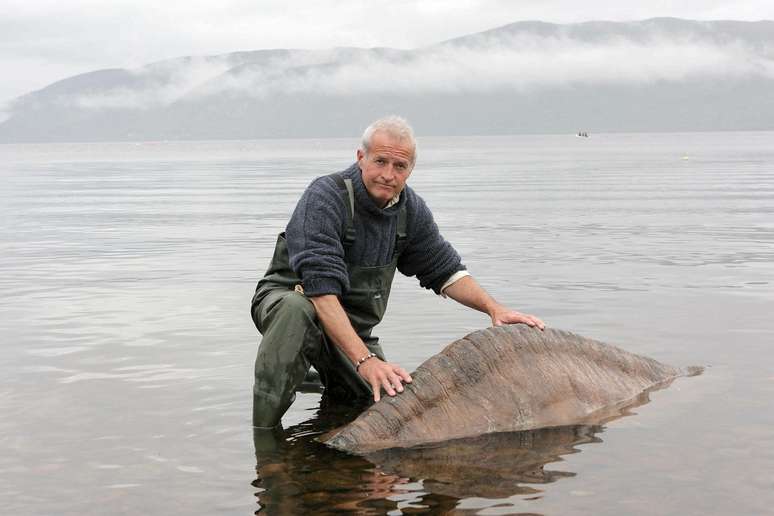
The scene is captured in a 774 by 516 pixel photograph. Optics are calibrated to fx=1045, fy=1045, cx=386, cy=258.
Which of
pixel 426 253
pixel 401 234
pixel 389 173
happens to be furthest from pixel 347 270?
pixel 389 173

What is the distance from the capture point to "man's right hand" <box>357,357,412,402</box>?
6.87 meters

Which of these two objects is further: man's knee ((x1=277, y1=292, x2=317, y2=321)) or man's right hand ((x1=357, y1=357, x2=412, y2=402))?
man's knee ((x1=277, y1=292, x2=317, y2=321))

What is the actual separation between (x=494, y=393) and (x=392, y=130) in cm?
200

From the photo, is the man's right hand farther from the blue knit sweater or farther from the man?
the blue knit sweater

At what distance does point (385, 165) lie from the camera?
723 centimetres

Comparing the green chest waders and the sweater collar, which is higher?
the sweater collar

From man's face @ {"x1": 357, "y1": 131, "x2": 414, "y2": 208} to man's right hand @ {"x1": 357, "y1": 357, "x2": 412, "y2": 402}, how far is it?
122 cm

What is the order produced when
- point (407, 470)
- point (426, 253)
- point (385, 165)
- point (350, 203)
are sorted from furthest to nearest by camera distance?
point (426, 253), point (350, 203), point (385, 165), point (407, 470)

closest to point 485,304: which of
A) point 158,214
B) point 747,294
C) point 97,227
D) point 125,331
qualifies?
point 125,331

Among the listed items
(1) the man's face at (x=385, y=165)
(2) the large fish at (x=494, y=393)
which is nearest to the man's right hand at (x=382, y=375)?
(2) the large fish at (x=494, y=393)

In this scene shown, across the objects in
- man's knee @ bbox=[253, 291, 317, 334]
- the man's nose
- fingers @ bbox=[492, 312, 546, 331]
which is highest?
the man's nose

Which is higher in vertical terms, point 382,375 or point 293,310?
point 293,310

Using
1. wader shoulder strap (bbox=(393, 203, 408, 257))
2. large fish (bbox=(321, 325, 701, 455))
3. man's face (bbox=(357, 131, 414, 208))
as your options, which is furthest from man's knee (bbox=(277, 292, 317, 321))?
wader shoulder strap (bbox=(393, 203, 408, 257))

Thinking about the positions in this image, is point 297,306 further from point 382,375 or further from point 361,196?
point 361,196
